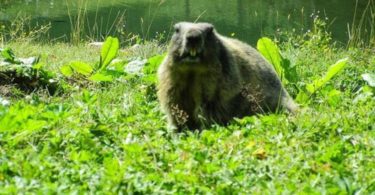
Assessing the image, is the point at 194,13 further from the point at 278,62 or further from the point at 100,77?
the point at 100,77

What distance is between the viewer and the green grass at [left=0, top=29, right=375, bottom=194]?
3516 mm

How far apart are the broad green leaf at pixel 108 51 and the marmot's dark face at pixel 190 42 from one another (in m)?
1.57

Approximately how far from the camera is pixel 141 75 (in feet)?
23.9

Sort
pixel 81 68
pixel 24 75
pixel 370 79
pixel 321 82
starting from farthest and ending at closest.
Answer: pixel 81 68
pixel 24 75
pixel 321 82
pixel 370 79

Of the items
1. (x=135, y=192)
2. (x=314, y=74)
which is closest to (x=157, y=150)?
(x=135, y=192)

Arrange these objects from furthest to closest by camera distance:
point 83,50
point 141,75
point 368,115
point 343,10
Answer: point 343,10
point 83,50
point 141,75
point 368,115

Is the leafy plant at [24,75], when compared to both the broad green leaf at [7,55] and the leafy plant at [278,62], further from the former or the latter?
the leafy plant at [278,62]

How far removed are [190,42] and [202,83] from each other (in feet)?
1.46

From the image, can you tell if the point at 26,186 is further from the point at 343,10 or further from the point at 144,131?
the point at 343,10

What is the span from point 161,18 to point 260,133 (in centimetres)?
1799

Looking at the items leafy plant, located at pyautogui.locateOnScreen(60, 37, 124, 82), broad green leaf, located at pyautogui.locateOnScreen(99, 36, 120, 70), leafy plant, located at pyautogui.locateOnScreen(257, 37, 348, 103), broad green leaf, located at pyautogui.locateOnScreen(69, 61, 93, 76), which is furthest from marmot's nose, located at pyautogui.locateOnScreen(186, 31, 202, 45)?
broad green leaf, located at pyautogui.locateOnScreen(69, 61, 93, 76)

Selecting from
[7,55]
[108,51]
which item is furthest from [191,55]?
[7,55]

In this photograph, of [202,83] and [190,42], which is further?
[202,83]

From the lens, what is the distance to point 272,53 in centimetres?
695
